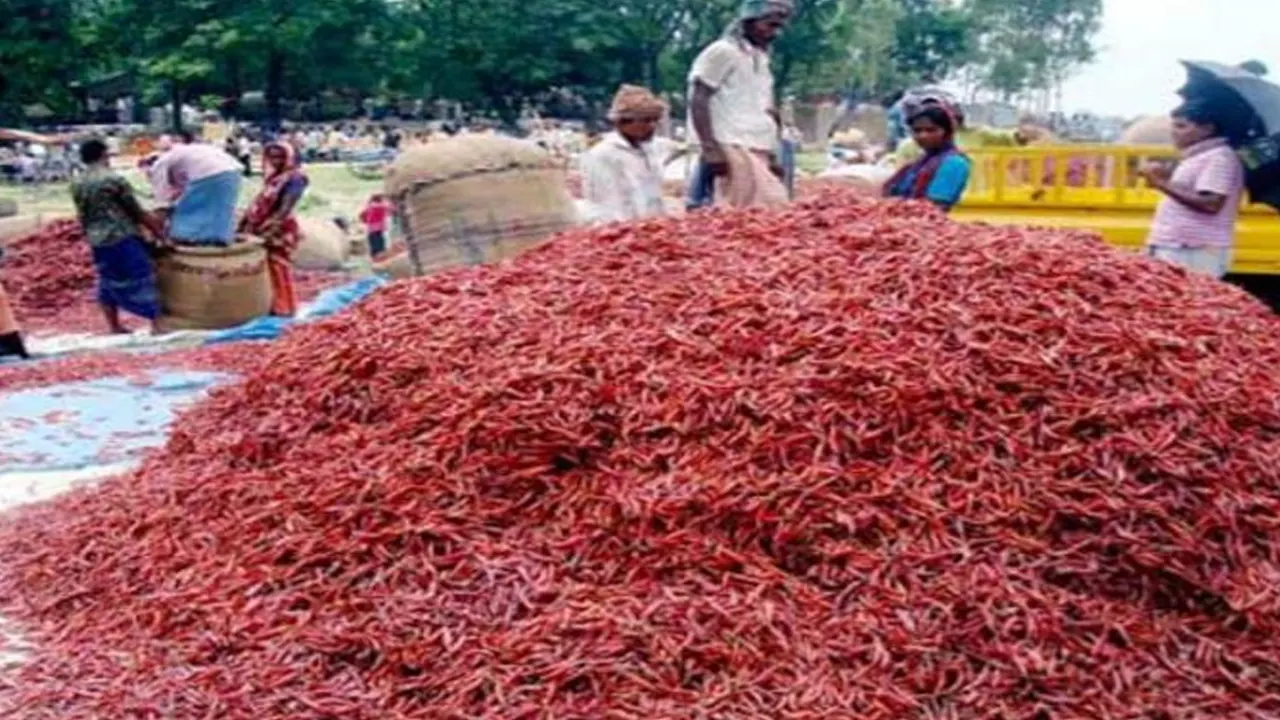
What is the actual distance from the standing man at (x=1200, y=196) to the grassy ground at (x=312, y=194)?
513 inches

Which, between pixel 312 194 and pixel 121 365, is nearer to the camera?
pixel 121 365

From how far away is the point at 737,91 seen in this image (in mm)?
6336

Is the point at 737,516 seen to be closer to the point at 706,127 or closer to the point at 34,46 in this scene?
the point at 706,127

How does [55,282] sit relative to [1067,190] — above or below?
below

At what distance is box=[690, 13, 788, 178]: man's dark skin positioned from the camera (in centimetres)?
625

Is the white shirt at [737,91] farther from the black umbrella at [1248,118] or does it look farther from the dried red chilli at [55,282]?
the dried red chilli at [55,282]

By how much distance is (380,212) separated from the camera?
1274 centimetres

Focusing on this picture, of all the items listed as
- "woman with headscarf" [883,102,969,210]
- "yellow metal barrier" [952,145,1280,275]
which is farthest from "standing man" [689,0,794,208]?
"yellow metal barrier" [952,145,1280,275]

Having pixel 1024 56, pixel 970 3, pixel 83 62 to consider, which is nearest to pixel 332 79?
pixel 83 62

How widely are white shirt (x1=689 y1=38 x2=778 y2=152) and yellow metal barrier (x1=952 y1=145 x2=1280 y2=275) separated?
1140 mm

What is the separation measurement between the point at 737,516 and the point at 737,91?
3.43 metres

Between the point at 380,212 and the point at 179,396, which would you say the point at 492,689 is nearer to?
the point at 179,396

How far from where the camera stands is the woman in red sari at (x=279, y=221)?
A: 32.1ft

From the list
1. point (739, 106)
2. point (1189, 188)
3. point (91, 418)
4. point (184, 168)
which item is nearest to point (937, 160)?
point (1189, 188)
